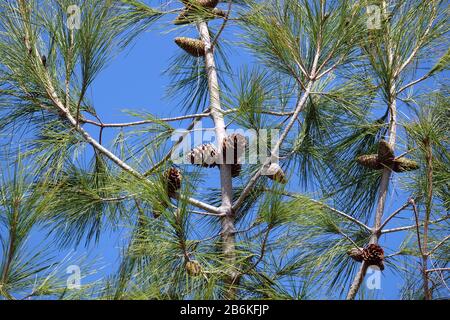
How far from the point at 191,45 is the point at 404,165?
0.70 m

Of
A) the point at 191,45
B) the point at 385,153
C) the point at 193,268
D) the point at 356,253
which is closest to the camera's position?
the point at 193,268

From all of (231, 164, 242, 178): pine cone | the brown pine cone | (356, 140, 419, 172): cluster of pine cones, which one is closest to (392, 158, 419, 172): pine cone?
(356, 140, 419, 172): cluster of pine cones

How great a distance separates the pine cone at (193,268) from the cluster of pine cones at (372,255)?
350 mm

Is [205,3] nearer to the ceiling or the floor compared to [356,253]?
nearer to the ceiling

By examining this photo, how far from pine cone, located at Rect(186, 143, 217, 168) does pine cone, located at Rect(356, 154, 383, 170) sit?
1.14 feet

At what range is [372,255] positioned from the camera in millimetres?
2268

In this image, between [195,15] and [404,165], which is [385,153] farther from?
[195,15]

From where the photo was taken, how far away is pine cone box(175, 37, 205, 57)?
Answer: 2824 mm

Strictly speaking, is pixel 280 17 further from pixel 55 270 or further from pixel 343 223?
pixel 55 270

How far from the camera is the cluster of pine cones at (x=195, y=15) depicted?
2.70m

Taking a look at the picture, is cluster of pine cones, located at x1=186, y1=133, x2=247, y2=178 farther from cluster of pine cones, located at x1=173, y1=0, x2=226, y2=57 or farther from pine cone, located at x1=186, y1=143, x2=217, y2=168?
cluster of pine cones, located at x1=173, y1=0, x2=226, y2=57

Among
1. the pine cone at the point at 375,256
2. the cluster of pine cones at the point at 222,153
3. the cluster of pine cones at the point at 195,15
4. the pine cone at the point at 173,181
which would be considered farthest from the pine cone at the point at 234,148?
the pine cone at the point at 375,256

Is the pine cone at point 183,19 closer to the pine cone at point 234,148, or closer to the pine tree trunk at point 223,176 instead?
the pine tree trunk at point 223,176

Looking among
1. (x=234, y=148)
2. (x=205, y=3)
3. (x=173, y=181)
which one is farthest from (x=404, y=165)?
(x=205, y=3)
